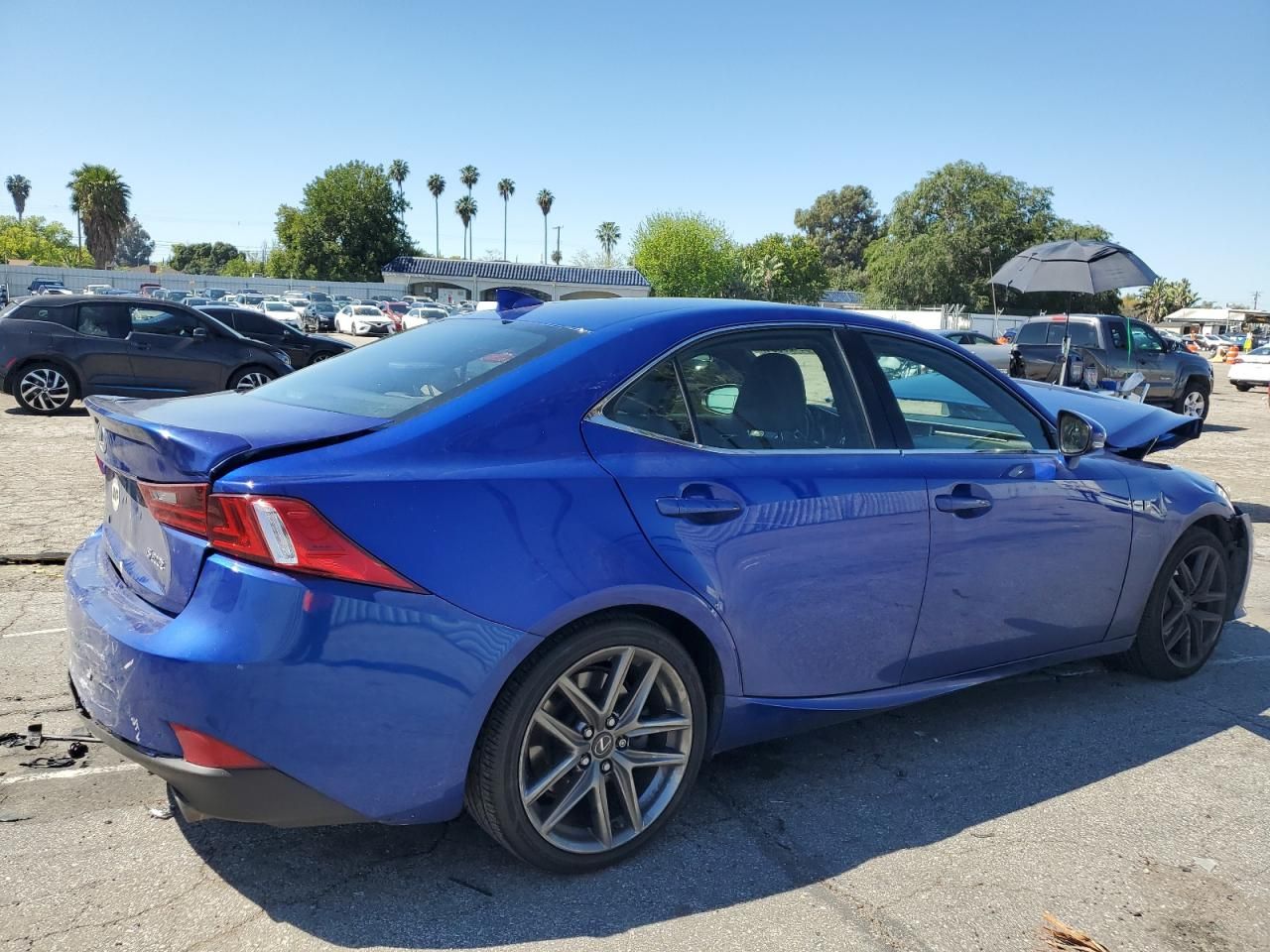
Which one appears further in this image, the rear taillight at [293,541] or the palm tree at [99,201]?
the palm tree at [99,201]

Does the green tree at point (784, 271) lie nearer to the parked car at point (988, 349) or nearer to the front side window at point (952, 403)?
the parked car at point (988, 349)

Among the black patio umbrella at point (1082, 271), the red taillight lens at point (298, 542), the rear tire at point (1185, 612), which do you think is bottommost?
the rear tire at point (1185, 612)


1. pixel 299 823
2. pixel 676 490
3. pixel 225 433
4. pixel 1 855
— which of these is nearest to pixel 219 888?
pixel 299 823

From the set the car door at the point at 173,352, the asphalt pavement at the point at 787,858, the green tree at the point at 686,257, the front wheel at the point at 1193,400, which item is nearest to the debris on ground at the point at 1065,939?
the asphalt pavement at the point at 787,858

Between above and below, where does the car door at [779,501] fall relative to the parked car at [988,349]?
above

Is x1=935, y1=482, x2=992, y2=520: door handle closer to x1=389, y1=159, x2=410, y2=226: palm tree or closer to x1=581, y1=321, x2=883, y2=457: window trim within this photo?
x1=581, y1=321, x2=883, y2=457: window trim

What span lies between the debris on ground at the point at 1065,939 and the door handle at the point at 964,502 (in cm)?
131

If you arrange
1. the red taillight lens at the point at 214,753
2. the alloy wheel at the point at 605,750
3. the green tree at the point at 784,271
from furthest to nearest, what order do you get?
the green tree at the point at 784,271 < the alloy wheel at the point at 605,750 < the red taillight lens at the point at 214,753

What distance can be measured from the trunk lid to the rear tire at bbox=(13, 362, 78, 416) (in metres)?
11.5

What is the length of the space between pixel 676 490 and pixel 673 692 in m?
0.59

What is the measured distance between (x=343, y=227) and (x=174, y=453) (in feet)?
300

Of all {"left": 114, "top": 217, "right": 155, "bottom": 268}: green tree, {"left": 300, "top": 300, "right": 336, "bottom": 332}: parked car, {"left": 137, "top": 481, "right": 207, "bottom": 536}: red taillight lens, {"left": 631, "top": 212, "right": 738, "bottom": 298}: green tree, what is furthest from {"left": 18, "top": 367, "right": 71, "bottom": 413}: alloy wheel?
{"left": 114, "top": 217, "right": 155, "bottom": 268}: green tree

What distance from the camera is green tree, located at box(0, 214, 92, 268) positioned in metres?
108

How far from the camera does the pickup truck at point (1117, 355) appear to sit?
56.5ft
